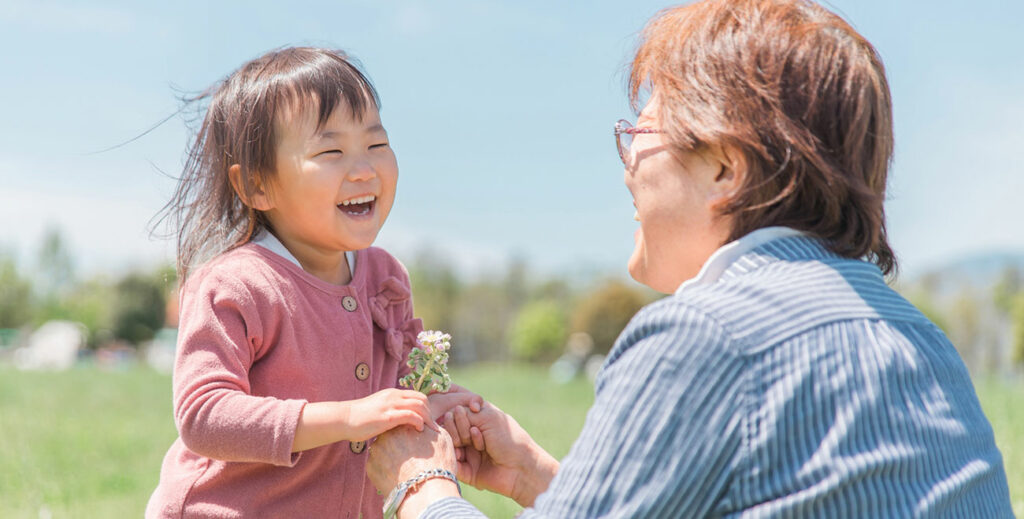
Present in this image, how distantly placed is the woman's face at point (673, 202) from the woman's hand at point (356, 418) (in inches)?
25.2

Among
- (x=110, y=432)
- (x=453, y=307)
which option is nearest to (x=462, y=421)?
(x=110, y=432)

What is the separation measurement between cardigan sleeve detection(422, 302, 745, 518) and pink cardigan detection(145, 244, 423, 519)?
89 cm

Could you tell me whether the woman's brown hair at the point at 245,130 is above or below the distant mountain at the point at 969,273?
above

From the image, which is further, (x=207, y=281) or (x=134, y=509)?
(x=134, y=509)

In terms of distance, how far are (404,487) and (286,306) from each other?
0.58m

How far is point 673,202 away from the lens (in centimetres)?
194

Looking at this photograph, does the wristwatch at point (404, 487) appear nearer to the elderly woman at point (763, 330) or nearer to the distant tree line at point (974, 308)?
the elderly woman at point (763, 330)

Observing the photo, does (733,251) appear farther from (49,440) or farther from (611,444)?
(49,440)

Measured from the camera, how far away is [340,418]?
2176 mm

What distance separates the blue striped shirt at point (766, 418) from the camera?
153 cm

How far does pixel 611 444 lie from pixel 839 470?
1.21 feet

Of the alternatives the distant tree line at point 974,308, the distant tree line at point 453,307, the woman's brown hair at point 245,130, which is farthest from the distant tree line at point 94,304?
the woman's brown hair at point 245,130

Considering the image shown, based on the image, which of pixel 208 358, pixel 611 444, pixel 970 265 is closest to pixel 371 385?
pixel 208 358

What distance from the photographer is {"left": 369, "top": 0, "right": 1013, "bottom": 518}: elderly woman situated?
1.53 m
